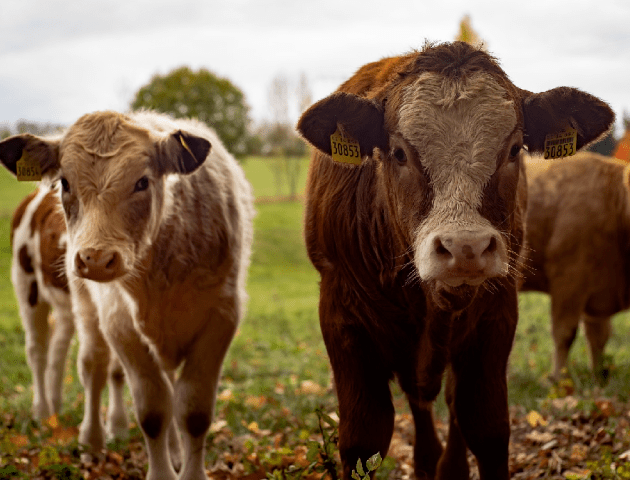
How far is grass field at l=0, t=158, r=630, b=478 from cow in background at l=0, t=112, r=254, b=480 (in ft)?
1.98

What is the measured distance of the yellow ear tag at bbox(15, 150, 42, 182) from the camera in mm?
3783

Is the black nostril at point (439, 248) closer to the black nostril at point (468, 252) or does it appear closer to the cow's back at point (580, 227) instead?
the black nostril at point (468, 252)

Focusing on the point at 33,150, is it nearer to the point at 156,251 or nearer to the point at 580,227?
the point at 156,251

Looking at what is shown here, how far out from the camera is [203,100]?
80.7 feet

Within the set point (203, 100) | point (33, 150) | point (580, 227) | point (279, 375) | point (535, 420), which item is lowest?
point (279, 375)

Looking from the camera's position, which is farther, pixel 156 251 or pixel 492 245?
pixel 156 251

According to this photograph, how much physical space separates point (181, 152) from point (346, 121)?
1281 millimetres

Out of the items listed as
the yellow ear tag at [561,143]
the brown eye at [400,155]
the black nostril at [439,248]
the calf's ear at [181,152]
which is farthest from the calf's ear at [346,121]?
the calf's ear at [181,152]

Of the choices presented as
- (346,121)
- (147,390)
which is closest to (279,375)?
(147,390)

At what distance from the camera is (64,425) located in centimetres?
545

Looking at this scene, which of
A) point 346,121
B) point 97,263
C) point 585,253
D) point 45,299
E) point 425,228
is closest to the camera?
point 425,228

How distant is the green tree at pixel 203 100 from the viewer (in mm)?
24000

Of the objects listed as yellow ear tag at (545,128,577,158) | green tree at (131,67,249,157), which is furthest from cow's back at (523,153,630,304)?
green tree at (131,67,249,157)

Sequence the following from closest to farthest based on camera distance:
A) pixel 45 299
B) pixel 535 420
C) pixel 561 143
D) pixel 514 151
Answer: pixel 514 151 → pixel 561 143 → pixel 535 420 → pixel 45 299
